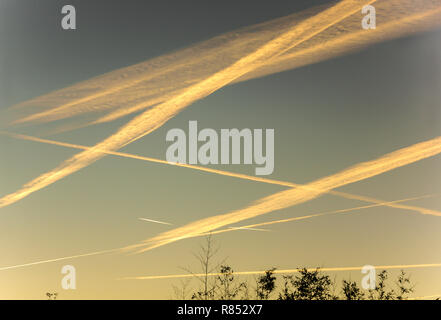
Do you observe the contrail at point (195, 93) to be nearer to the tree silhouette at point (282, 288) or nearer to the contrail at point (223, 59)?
the contrail at point (223, 59)

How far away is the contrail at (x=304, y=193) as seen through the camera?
4.52 metres

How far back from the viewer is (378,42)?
182 inches

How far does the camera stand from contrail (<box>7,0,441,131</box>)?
4605 mm

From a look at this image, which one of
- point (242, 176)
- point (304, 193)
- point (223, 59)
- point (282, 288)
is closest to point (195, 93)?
point (223, 59)

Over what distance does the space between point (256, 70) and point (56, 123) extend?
1.79 m

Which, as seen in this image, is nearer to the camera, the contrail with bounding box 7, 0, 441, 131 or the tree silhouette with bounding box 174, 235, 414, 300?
the tree silhouette with bounding box 174, 235, 414, 300

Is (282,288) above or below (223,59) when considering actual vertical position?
below

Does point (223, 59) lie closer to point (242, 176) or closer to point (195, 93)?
point (195, 93)

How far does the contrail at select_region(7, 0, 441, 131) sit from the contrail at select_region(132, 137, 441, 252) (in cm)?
100

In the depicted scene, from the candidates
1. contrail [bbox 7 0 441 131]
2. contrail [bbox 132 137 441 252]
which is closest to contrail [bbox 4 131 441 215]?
contrail [bbox 132 137 441 252]

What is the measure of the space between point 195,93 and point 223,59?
1.26 ft

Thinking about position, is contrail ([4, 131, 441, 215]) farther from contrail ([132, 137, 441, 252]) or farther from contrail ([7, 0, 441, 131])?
contrail ([7, 0, 441, 131])

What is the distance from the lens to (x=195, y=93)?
182 inches

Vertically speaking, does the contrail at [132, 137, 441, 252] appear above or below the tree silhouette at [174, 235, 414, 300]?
above
